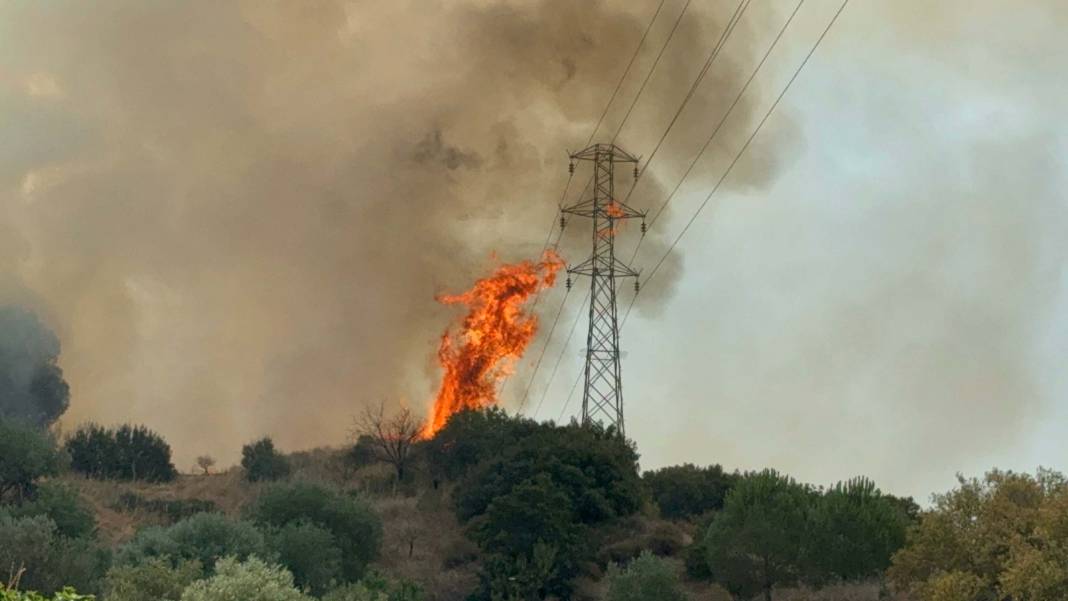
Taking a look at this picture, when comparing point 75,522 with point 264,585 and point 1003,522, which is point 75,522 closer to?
point 264,585

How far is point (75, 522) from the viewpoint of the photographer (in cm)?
6384

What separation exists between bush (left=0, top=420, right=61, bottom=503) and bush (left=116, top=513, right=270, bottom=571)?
13984mm

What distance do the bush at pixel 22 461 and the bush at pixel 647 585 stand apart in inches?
1139

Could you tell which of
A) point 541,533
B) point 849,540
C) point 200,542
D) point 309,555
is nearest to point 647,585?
point 849,540

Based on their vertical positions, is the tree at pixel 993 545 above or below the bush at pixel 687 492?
below

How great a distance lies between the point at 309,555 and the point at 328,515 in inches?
288

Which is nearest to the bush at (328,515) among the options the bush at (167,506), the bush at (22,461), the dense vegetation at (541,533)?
the dense vegetation at (541,533)

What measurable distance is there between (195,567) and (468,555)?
77.8 ft

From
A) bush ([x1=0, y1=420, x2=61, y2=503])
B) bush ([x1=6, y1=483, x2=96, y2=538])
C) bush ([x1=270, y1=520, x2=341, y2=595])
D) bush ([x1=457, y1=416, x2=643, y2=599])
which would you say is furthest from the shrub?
bush ([x1=0, y1=420, x2=61, y2=503])

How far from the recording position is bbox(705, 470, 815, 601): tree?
56.2 metres

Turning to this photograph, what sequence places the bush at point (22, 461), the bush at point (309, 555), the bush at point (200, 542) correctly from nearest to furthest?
the bush at point (200, 542)
the bush at point (309, 555)
the bush at point (22, 461)

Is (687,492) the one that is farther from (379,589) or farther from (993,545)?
(993,545)

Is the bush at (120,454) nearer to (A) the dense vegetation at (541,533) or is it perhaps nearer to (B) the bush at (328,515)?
(A) the dense vegetation at (541,533)

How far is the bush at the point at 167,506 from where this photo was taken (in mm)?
75812
